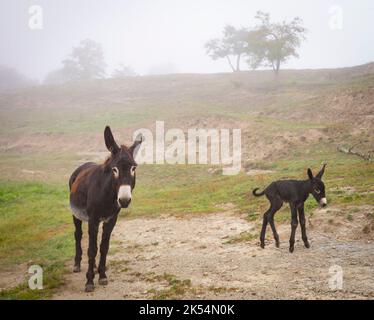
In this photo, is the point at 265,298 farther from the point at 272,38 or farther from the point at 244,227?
the point at 272,38

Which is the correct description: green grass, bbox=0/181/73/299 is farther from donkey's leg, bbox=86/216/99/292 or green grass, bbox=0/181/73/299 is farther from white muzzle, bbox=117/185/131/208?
white muzzle, bbox=117/185/131/208

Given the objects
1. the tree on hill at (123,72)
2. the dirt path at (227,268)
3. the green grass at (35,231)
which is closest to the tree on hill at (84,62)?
the tree on hill at (123,72)

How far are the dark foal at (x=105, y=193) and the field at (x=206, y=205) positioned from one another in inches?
40.8

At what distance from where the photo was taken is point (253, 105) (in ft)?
164

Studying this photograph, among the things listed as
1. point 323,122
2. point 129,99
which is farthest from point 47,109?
point 323,122

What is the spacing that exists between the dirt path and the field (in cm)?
4

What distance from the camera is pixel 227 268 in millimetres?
9578

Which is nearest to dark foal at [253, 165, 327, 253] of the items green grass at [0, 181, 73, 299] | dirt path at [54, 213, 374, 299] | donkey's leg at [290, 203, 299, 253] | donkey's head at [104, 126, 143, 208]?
donkey's leg at [290, 203, 299, 253]

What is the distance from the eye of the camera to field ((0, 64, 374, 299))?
28.9 ft

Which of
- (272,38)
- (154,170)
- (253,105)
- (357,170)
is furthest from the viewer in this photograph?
(272,38)

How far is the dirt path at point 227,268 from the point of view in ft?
25.9

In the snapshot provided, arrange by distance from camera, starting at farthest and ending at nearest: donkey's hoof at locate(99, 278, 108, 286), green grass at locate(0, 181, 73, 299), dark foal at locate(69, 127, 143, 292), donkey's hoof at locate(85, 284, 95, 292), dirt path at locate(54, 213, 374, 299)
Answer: green grass at locate(0, 181, 73, 299) < donkey's hoof at locate(99, 278, 108, 286) < donkey's hoof at locate(85, 284, 95, 292) < dirt path at locate(54, 213, 374, 299) < dark foal at locate(69, 127, 143, 292)

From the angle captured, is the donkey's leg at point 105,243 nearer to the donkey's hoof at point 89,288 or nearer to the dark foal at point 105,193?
the dark foal at point 105,193
